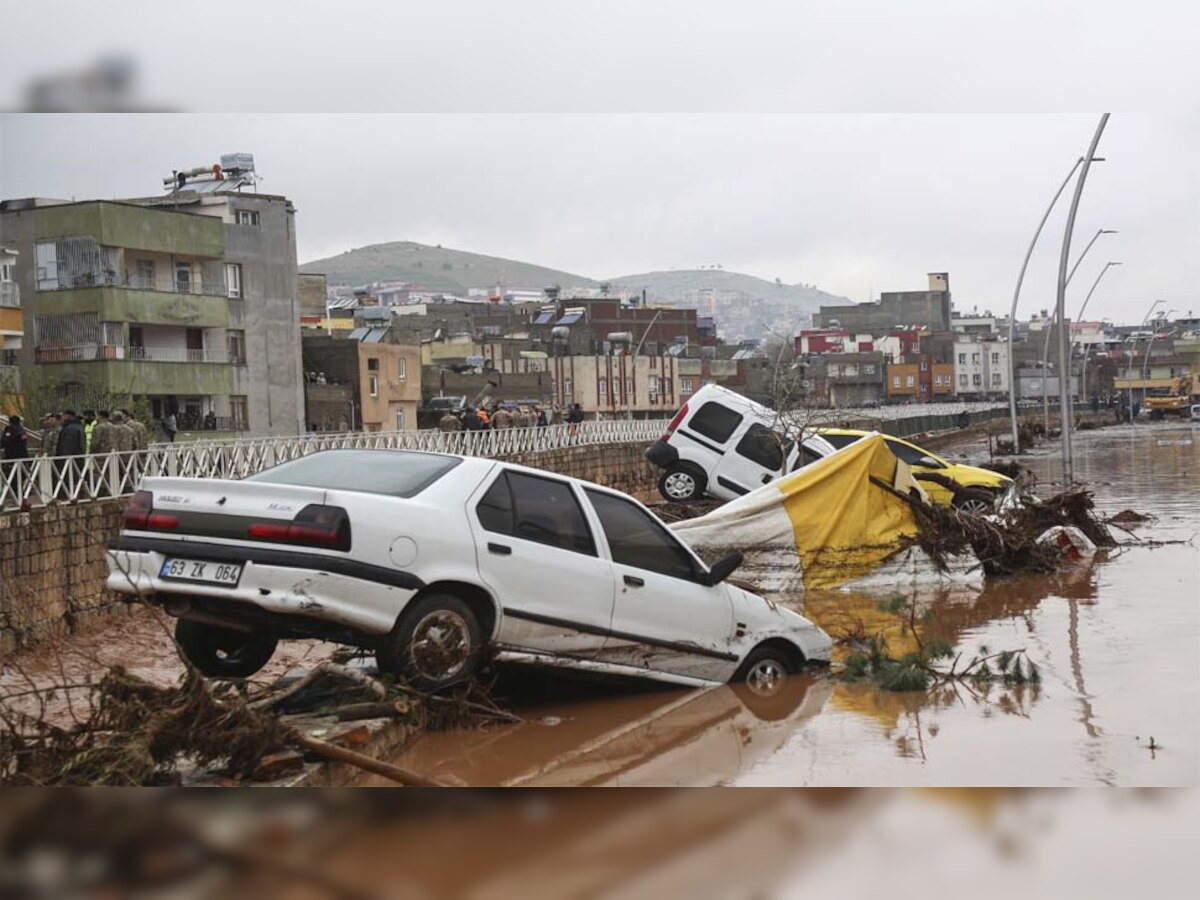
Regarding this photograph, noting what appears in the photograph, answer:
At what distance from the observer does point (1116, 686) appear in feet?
35.7

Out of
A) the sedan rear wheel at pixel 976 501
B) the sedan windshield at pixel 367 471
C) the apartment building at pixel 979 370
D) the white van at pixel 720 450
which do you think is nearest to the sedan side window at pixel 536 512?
the sedan windshield at pixel 367 471

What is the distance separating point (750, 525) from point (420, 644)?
7.96 metres

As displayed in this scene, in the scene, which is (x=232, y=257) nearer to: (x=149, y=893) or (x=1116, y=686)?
(x=1116, y=686)

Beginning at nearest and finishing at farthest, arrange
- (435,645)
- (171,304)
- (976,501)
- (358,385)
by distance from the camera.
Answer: (435,645) → (976,501) → (171,304) → (358,385)

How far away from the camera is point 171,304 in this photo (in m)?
48.2

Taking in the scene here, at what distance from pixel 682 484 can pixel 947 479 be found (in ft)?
25.5

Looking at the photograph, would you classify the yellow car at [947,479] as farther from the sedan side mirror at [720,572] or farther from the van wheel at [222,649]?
the van wheel at [222,649]

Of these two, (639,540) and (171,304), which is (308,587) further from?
(171,304)

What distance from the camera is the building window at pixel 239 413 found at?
168ft

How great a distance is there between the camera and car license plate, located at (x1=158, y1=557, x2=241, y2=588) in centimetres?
877

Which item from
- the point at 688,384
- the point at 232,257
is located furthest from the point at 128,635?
the point at 688,384

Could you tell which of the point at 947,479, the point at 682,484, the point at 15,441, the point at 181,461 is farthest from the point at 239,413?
A: the point at 947,479

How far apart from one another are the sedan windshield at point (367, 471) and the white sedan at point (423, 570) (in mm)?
16

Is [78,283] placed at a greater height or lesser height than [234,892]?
greater
